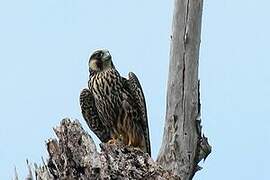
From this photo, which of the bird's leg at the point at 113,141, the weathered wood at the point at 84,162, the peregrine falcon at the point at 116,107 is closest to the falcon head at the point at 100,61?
the peregrine falcon at the point at 116,107

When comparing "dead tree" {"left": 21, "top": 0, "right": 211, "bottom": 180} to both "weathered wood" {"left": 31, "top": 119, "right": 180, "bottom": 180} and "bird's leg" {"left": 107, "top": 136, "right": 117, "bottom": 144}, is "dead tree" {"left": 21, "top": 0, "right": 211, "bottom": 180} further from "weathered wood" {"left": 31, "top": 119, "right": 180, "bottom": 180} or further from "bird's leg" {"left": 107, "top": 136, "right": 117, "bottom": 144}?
"weathered wood" {"left": 31, "top": 119, "right": 180, "bottom": 180}

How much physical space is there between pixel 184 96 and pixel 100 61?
4.69ft

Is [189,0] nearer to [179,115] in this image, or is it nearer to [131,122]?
[179,115]

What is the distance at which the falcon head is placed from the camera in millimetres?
7945

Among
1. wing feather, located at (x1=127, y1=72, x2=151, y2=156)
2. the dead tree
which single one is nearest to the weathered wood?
the dead tree

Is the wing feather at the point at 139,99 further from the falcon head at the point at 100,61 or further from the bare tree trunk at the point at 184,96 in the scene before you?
the bare tree trunk at the point at 184,96

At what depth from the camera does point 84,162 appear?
16.2 ft

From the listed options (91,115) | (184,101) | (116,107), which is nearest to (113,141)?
(116,107)

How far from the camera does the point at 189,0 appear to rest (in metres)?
6.89

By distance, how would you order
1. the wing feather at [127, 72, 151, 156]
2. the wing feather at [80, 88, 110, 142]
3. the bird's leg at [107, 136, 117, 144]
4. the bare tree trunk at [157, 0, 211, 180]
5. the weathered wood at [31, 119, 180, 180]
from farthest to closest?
the wing feather at [80, 88, 110, 142]
the wing feather at [127, 72, 151, 156]
the bird's leg at [107, 136, 117, 144]
the bare tree trunk at [157, 0, 211, 180]
the weathered wood at [31, 119, 180, 180]

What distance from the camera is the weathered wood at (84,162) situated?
194 inches

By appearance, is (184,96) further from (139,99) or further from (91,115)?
(91,115)

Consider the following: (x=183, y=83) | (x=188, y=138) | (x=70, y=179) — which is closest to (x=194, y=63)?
(x=183, y=83)

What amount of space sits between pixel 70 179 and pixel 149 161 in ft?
1.98
